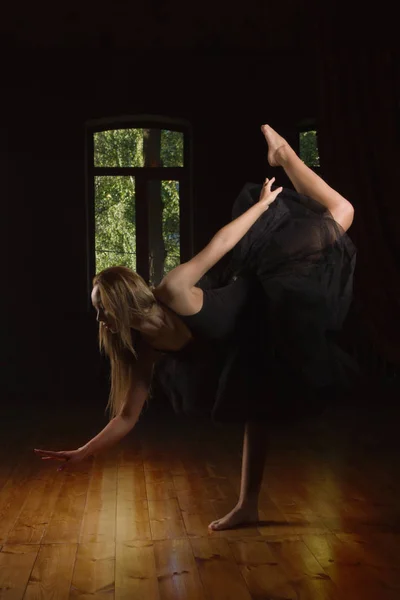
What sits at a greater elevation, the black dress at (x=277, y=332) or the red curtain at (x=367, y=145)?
the red curtain at (x=367, y=145)

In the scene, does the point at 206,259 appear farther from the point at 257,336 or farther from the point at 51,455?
the point at 51,455

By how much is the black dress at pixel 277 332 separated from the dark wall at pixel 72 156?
4466 mm

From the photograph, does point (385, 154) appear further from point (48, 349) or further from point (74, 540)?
point (74, 540)

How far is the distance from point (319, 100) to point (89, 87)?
2077 millimetres

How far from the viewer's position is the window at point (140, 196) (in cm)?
775

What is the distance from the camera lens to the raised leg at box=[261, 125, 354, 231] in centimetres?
307

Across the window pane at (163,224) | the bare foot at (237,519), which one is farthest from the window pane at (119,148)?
the bare foot at (237,519)

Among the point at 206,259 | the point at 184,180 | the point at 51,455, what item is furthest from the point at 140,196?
the point at 51,455

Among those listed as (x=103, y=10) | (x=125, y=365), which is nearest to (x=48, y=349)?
(x=103, y=10)

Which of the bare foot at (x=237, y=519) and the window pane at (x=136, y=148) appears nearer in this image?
the bare foot at (x=237, y=519)

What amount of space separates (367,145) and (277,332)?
417 centimetres

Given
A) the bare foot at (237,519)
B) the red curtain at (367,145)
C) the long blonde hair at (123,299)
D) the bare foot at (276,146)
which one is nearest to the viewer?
the long blonde hair at (123,299)

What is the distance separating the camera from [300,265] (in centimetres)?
296

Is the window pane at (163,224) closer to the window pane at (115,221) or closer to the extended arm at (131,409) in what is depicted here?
the window pane at (115,221)
